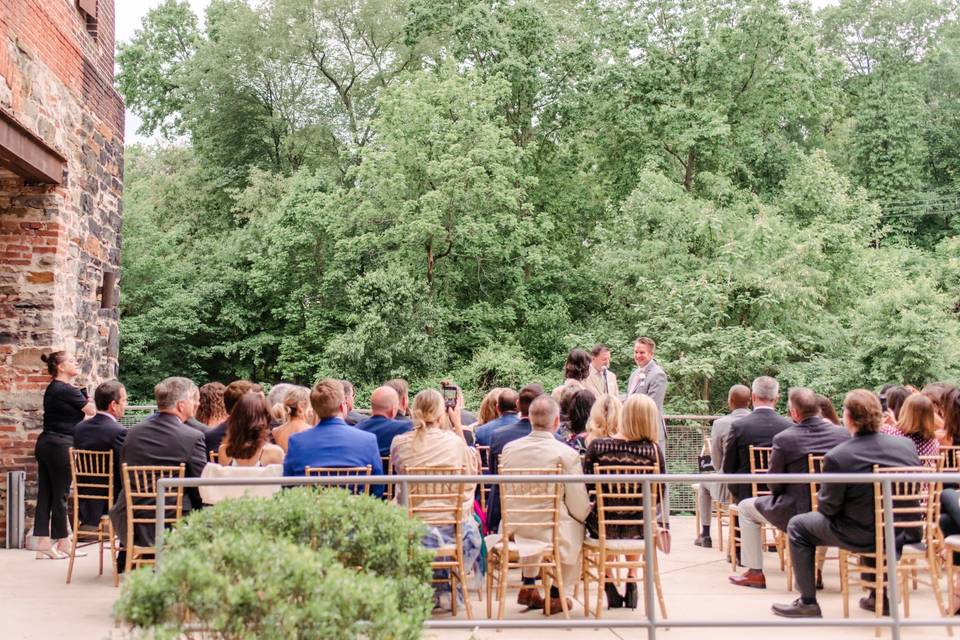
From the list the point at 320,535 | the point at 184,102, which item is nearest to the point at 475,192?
the point at 184,102

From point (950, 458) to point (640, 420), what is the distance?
94.5 inches

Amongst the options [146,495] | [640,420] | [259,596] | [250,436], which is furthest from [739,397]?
[259,596]

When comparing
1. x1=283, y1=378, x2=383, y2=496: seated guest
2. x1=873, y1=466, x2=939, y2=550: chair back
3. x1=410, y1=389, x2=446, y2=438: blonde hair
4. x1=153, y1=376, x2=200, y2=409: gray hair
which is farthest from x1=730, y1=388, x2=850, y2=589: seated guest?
x1=153, y1=376, x2=200, y2=409: gray hair

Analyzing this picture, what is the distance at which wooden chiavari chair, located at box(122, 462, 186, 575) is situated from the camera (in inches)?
257

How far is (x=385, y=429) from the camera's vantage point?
6953 millimetres

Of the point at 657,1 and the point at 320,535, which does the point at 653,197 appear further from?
the point at 320,535

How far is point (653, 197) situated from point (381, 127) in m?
6.95

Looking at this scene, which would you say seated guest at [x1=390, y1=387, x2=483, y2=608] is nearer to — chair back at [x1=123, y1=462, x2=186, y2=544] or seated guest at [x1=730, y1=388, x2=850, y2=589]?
chair back at [x1=123, y1=462, x2=186, y2=544]

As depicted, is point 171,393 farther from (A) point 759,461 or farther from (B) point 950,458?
(B) point 950,458

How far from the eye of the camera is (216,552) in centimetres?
346

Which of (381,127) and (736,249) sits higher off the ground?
(381,127)

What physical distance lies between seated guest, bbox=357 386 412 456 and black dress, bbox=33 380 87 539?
3159 millimetres

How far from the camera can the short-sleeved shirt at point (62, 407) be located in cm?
859

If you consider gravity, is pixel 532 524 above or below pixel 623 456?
below
